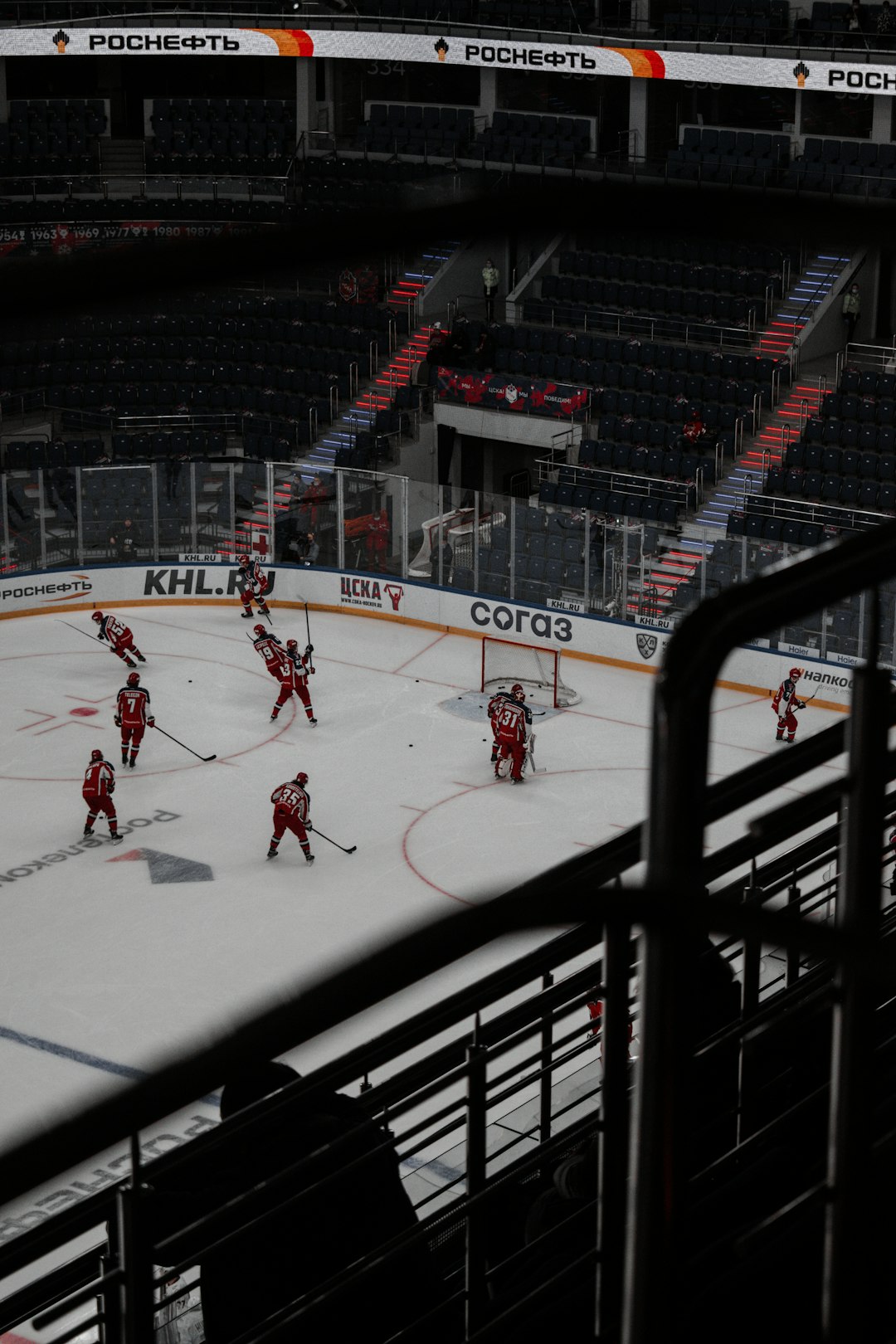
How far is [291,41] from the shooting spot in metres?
35.9

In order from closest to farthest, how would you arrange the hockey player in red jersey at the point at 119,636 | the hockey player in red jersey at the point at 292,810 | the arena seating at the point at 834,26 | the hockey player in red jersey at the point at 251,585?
1. the hockey player in red jersey at the point at 292,810
2. the hockey player in red jersey at the point at 119,636
3. the hockey player in red jersey at the point at 251,585
4. the arena seating at the point at 834,26

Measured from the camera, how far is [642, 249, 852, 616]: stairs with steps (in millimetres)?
23766

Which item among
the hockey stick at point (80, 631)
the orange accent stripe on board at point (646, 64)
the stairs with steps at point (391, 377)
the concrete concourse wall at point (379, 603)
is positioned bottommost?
the hockey stick at point (80, 631)

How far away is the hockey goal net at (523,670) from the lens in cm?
2339

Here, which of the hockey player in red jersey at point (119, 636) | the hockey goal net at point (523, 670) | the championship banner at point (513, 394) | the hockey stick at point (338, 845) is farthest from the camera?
the championship banner at point (513, 394)

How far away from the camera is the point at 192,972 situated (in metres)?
15.6

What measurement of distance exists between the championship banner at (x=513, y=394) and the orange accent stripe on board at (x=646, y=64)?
663 cm

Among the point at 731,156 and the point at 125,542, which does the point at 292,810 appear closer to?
the point at 125,542

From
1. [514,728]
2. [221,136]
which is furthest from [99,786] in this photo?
[221,136]

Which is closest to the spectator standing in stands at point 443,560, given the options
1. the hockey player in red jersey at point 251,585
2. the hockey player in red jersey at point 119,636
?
the hockey player in red jersey at point 251,585

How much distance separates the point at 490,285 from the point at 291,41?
664cm

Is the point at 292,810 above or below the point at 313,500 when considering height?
below

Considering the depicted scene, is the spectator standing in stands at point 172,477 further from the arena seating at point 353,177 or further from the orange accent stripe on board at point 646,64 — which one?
the orange accent stripe on board at point 646,64

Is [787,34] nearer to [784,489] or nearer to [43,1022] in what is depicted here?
[784,489]
